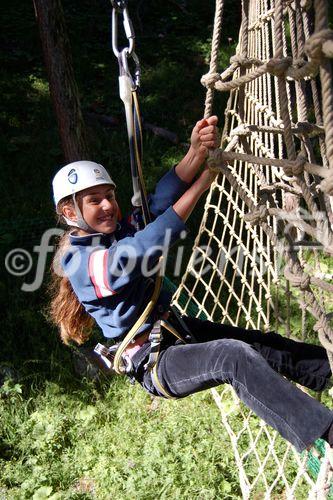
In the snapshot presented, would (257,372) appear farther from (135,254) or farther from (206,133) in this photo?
(206,133)

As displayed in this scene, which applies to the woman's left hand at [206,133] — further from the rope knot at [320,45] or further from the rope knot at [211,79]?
the rope knot at [320,45]

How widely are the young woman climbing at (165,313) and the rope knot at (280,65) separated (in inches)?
14.1

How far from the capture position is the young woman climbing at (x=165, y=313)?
153 centimetres

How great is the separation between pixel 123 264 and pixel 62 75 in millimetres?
1873

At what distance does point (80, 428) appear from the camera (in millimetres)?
2512

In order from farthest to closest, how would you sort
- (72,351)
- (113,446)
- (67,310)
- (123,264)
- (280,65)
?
(72,351) → (113,446) → (67,310) → (123,264) → (280,65)

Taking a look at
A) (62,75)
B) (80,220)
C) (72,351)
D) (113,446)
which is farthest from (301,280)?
(62,75)

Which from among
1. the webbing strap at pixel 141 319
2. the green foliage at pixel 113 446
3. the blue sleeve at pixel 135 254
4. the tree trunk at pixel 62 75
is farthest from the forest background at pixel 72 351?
the blue sleeve at pixel 135 254

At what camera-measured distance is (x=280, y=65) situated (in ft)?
4.03

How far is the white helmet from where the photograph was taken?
1793mm

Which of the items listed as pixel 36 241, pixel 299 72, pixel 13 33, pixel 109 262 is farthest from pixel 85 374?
pixel 13 33

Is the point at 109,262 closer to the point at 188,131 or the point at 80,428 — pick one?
the point at 80,428

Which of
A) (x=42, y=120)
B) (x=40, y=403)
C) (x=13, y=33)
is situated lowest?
(x=40, y=403)

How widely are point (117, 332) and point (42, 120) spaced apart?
2.78m
